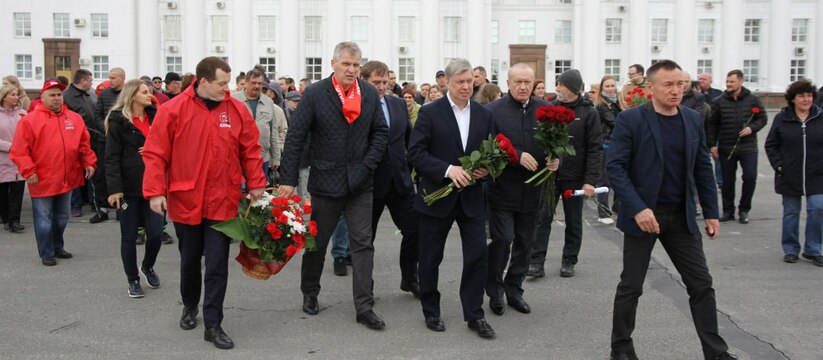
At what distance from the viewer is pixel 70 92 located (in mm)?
13297

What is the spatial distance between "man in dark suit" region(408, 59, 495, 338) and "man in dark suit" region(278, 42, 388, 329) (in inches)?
19.9

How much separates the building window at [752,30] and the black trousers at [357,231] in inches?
2241

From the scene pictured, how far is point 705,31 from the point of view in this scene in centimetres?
5781

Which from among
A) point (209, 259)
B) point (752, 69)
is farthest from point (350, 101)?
point (752, 69)

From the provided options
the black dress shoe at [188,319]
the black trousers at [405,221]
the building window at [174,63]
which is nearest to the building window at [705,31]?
the building window at [174,63]

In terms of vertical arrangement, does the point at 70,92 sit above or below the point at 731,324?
above

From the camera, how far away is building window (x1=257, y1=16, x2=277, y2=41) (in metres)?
57.1

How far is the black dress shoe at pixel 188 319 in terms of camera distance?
675cm

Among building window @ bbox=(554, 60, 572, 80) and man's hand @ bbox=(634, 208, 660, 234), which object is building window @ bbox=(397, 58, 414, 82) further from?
man's hand @ bbox=(634, 208, 660, 234)

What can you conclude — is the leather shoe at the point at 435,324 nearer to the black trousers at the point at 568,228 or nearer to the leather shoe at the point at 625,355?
the leather shoe at the point at 625,355

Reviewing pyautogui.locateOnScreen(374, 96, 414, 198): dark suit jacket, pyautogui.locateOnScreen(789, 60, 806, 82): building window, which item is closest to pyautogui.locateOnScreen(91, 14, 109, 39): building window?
pyautogui.locateOnScreen(789, 60, 806, 82): building window

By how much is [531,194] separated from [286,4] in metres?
51.5

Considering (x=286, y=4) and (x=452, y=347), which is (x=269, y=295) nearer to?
(x=452, y=347)

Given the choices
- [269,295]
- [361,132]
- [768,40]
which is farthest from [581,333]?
[768,40]
